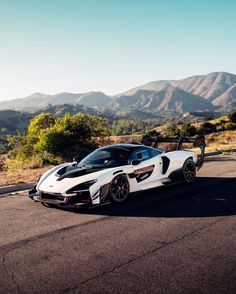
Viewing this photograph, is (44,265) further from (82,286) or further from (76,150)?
(76,150)

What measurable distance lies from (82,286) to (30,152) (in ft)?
82.5

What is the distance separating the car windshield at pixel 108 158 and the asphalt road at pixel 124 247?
104cm

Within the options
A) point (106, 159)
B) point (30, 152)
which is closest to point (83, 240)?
point (106, 159)

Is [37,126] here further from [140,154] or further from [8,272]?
[8,272]

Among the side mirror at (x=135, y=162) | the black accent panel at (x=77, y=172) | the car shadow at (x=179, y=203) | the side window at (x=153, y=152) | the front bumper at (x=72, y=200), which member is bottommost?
the car shadow at (x=179, y=203)

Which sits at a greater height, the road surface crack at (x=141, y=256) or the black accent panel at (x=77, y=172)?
the black accent panel at (x=77, y=172)

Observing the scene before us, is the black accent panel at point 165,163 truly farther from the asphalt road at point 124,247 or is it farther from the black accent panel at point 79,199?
the black accent panel at point 79,199

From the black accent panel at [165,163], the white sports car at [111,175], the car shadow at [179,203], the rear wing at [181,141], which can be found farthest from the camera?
the rear wing at [181,141]

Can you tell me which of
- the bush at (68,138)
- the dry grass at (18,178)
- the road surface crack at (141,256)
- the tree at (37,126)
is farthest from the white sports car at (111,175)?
the tree at (37,126)

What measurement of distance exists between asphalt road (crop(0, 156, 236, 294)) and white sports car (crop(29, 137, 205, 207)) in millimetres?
314

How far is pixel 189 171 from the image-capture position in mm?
10914

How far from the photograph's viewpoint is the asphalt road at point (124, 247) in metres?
4.38

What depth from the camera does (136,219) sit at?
7242 mm

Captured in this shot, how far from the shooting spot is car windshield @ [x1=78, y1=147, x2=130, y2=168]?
898 centimetres
